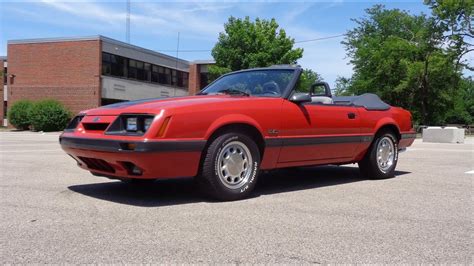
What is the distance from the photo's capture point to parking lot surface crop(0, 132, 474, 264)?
3387 mm

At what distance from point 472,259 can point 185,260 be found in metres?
1.99

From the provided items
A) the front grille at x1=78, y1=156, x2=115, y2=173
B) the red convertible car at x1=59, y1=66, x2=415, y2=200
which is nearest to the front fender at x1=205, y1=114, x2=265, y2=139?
the red convertible car at x1=59, y1=66, x2=415, y2=200

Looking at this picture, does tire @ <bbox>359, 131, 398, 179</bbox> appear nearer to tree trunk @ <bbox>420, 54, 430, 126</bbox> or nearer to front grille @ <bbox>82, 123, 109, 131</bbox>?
front grille @ <bbox>82, 123, 109, 131</bbox>

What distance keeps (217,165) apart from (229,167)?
0.21m

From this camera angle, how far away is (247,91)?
6.15 metres

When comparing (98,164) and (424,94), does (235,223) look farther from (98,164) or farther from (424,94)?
(424,94)

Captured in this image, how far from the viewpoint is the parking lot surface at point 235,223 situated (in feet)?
11.1

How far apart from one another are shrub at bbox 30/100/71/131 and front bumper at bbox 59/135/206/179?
30.4m

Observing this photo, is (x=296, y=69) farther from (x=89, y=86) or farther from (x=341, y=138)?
(x=89, y=86)

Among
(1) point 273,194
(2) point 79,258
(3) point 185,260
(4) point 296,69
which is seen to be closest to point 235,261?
(3) point 185,260

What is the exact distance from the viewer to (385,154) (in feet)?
24.9

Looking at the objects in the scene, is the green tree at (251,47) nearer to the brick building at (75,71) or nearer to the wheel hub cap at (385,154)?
the brick building at (75,71)

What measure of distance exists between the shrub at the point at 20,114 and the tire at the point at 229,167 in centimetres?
3227

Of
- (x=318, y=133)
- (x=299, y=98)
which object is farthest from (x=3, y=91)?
(x=299, y=98)
